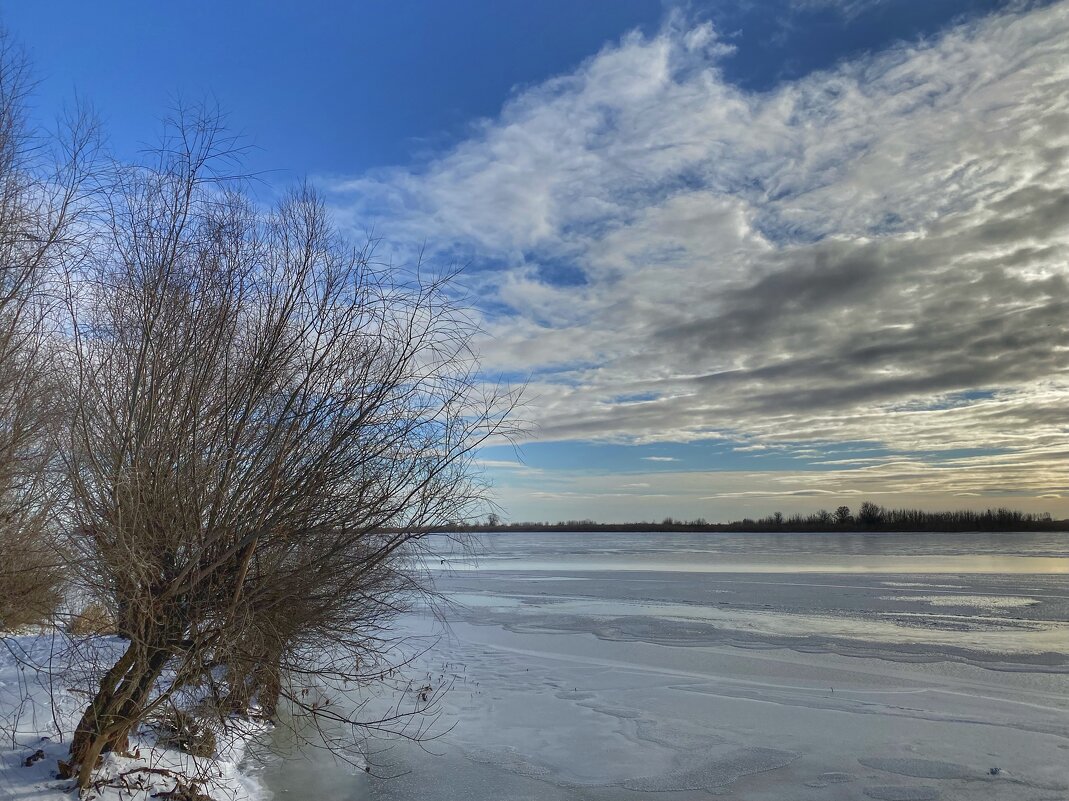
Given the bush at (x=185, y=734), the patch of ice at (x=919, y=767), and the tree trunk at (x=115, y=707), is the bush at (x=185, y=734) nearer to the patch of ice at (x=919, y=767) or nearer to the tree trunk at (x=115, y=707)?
the tree trunk at (x=115, y=707)

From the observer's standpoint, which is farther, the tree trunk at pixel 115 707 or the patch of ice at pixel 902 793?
the patch of ice at pixel 902 793

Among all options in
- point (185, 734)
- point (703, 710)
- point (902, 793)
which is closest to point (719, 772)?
point (902, 793)

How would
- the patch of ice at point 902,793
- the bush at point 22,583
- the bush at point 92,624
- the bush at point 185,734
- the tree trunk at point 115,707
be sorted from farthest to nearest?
the bush at point 22,583 → the patch of ice at point 902,793 → the bush at point 185,734 → the bush at point 92,624 → the tree trunk at point 115,707

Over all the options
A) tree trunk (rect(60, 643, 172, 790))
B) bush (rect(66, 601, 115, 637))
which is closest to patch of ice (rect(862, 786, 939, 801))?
tree trunk (rect(60, 643, 172, 790))

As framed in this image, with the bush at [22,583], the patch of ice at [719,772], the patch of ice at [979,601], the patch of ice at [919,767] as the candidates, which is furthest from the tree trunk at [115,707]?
the patch of ice at [979,601]

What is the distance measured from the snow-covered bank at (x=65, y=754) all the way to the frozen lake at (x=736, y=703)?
101 centimetres

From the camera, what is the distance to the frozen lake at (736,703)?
24.6 ft

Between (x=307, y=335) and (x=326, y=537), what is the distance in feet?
5.17

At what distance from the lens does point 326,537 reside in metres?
5.82

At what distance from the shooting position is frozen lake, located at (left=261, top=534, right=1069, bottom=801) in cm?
749

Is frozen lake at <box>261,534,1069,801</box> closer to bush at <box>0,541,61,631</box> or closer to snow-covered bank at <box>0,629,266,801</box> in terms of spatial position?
snow-covered bank at <box>0,629,266,801</box>

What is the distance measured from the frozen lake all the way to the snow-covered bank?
1.01 meters

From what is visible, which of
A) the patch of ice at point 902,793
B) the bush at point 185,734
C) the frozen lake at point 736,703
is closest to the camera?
the bush at point 185,734

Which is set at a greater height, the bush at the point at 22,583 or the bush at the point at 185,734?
the bush at the point at 22,583
